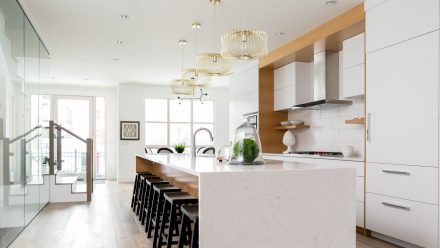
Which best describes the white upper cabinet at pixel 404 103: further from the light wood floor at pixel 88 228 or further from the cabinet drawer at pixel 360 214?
the light wood floor at pixel 88 228

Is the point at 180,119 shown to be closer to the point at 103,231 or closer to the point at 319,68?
the point at 319,68

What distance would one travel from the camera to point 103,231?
4.29 m

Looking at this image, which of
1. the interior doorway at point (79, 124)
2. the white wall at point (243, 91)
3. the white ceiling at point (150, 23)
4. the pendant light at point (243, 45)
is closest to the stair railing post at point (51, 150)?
the white ceiling at point (150, 23)

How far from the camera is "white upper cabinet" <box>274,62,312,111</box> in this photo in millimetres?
6125

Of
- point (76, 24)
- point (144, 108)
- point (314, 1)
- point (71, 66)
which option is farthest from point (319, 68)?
point (144, 108)

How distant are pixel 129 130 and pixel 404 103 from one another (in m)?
7.83

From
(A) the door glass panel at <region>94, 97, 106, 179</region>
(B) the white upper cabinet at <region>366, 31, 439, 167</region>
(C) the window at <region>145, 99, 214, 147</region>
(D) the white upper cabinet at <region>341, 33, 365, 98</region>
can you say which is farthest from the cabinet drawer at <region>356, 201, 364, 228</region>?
(A) the door glass panel at <region>94, 97, 106, 179</region>

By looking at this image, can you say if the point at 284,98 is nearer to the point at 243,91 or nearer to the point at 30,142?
the point at 243,91

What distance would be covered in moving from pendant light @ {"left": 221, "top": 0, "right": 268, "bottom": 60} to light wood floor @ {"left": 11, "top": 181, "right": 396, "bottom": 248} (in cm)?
209

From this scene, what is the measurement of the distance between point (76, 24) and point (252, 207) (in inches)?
159

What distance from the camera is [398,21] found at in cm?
368

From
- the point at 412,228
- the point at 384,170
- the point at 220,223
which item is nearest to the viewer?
the point at 220,223

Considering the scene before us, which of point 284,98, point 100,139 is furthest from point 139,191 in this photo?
point 100,139

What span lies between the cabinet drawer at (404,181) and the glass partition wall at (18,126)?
11.8ft
